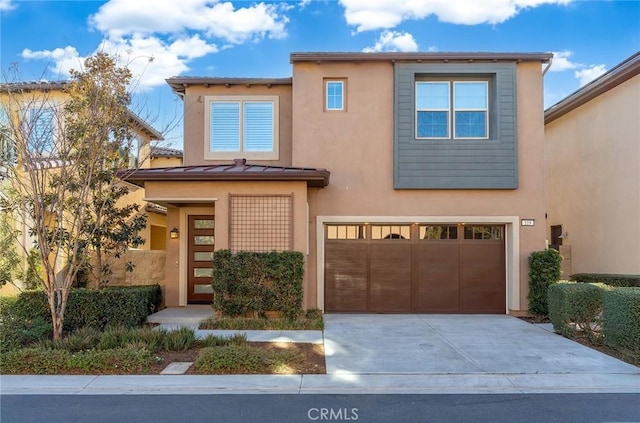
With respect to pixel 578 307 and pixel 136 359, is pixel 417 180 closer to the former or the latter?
pixel 578 307

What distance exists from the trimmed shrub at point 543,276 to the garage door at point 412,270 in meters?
0.87

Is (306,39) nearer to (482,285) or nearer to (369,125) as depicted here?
(369,125)

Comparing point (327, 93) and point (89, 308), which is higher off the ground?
point (327, 93)

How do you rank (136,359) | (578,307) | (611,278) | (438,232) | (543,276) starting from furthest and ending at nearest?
1. (611,278)
2. (438,232)
3. (543,276)
4. (578,307)
5. (136,359)

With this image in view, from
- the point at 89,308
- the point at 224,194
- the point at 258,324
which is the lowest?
the point at 258,324

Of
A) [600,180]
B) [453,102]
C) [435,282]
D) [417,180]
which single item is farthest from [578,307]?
[600,180]

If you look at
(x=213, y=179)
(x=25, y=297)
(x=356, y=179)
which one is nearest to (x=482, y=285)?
(x=356, y=179)

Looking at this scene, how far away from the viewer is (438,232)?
12.6m

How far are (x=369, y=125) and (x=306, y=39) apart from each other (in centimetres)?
301

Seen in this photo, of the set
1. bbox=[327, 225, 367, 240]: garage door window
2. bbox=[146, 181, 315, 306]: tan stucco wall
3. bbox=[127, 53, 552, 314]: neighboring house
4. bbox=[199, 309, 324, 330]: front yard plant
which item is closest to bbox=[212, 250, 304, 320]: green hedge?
bbox=[199, 309, 324, 330]: front yard plant

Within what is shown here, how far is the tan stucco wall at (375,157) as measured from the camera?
1236cm

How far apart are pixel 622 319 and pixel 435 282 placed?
4.77 m
